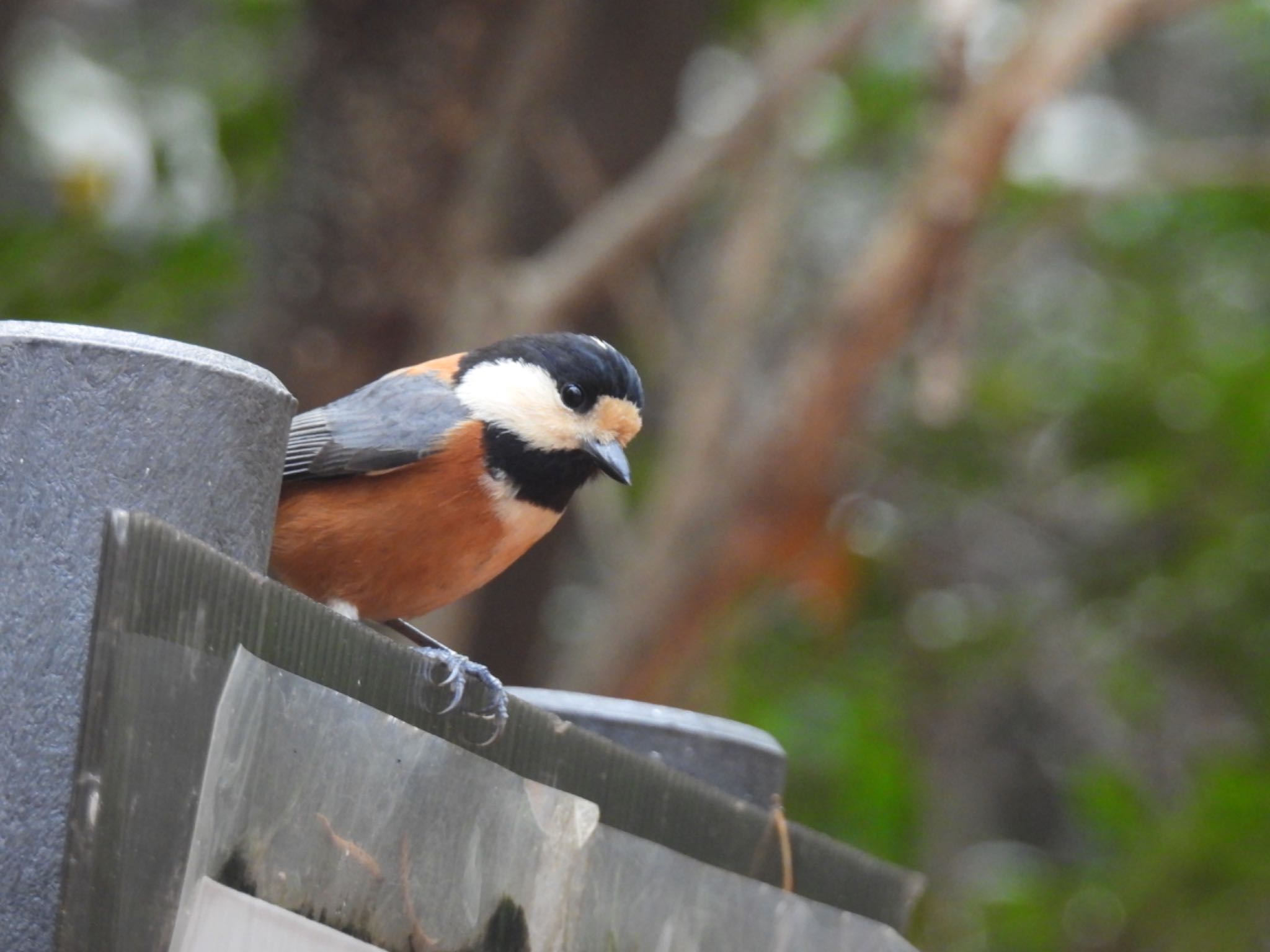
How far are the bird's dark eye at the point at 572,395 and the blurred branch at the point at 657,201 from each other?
2.07 metres

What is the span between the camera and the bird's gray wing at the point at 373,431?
2648mm

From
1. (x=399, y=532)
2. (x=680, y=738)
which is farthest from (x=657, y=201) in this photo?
(x=680, y=738)

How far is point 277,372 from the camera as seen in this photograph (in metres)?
4.69

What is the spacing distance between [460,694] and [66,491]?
1.38ft

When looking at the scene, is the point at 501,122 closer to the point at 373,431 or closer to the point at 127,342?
the point at 373,431

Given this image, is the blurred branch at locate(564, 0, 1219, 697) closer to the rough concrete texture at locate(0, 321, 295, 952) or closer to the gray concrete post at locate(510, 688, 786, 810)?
the gray concrete post at locate(510, 688, 786, 810)

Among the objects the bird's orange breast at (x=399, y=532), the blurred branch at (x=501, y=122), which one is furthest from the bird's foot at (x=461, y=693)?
the blurred branch at (x=501, y=122)

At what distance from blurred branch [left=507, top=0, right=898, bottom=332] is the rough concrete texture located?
3434 mm

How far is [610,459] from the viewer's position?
2.72 metres

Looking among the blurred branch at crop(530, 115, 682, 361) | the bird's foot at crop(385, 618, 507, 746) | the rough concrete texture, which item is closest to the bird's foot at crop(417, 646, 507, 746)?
the bird's foot at crop(385, 618, 507, 746)

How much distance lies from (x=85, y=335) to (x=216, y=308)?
434cm

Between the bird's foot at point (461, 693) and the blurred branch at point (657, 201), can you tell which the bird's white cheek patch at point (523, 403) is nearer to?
the bird's foot at point (461, 693)

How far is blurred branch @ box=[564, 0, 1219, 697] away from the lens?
471cm

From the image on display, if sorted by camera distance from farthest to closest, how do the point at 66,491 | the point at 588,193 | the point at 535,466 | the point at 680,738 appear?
the point at 588,193 → the point at 535,466 → the point at 680,738 → the point at 66,491
